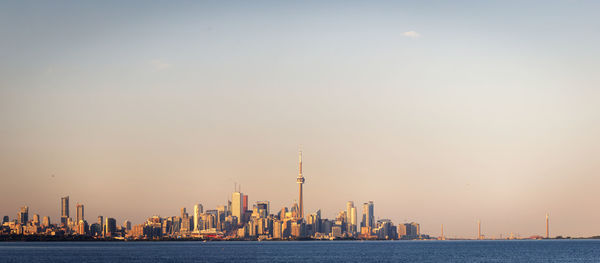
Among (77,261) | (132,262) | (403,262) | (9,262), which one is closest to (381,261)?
(403,262)

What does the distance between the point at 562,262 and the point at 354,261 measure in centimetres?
4813

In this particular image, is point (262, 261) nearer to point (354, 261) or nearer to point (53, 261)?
point (354, 261)

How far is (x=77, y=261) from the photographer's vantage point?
172m

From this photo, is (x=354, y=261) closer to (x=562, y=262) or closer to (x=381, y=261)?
(x=381, y=261)

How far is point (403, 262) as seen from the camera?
16825 cm

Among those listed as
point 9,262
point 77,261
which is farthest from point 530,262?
point 9,262

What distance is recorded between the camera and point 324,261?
557ft

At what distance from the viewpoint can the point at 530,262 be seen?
167 metres

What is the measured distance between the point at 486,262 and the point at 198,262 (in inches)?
2564

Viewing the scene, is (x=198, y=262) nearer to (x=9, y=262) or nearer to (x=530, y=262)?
(x=9, y=262)

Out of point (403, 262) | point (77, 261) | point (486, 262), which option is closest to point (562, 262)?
point (486, 262)

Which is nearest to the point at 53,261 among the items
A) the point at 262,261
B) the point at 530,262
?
the point at 262,261

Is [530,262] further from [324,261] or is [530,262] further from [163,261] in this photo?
[163,261]

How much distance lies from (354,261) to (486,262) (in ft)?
97.7
